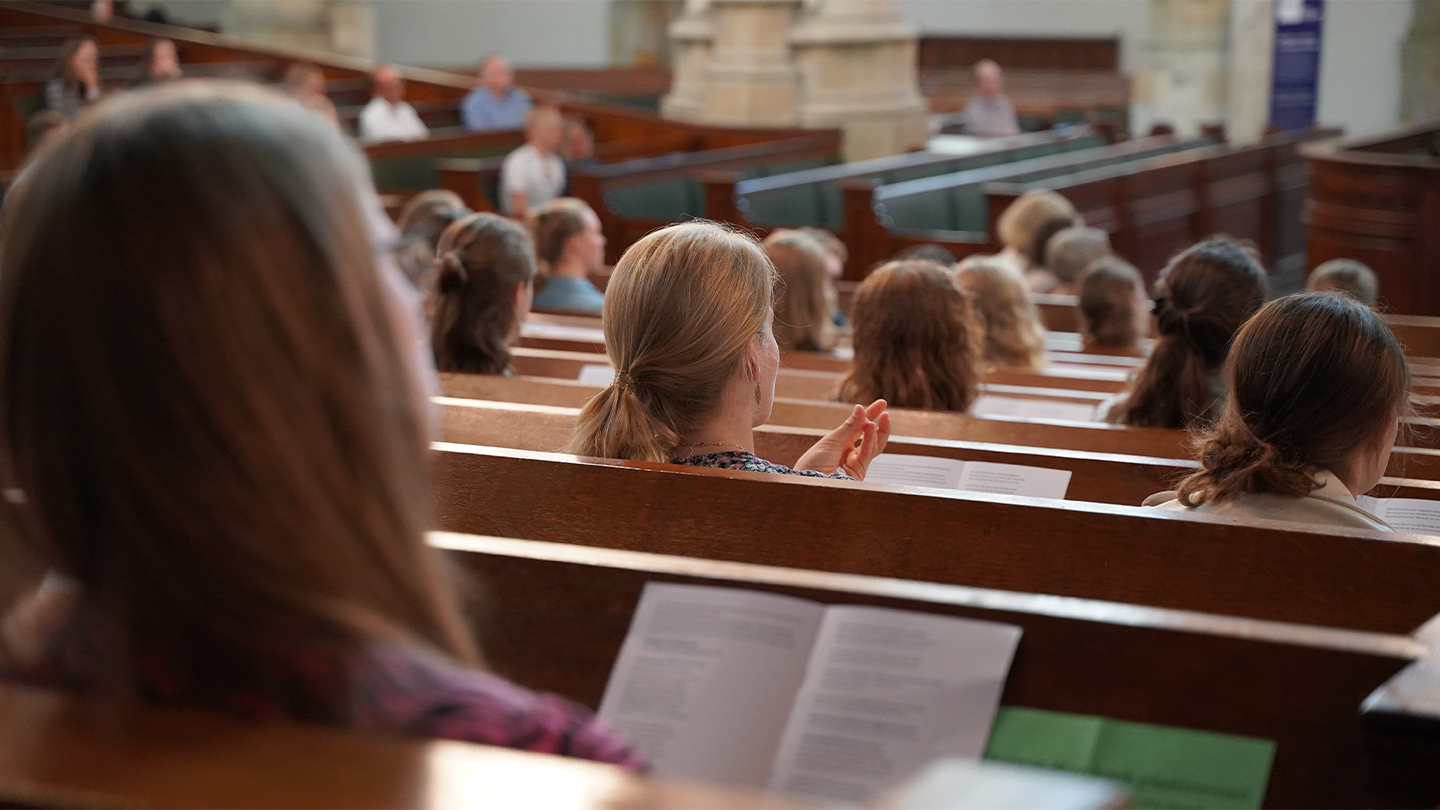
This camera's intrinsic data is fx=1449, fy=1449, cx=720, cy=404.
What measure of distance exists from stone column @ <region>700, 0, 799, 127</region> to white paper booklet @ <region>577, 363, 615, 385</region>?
712 centimetres

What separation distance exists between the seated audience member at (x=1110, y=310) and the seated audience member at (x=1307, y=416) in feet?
7.11

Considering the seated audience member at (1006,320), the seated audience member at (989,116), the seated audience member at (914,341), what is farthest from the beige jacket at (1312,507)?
the seated audience member at (989,116)

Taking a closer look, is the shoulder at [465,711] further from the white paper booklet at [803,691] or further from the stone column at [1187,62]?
the stone column at [1187,62]

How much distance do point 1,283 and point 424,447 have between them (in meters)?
0.26

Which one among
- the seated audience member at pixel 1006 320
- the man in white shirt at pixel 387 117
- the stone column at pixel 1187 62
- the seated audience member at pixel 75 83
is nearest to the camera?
the seated audience member at pixel 1006 320

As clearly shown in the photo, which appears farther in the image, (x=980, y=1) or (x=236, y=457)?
(x=980, y=1)

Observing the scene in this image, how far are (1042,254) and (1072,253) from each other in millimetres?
475

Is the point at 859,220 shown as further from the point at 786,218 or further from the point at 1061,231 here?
the point at 1061,231

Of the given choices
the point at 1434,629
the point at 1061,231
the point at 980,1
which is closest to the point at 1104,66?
the point at 980,1

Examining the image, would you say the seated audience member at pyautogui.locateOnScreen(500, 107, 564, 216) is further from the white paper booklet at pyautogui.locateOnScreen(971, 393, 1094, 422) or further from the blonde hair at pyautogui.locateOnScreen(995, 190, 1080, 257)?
the white paper booklet at pyautogui.locateOnScreen(971, 393, 1094, 422)

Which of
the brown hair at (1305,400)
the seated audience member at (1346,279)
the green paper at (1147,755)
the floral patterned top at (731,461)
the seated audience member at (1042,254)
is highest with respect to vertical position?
the brown hair at (1305,400)

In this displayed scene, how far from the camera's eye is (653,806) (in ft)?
2.28

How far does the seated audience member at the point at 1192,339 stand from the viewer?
274 centimetres

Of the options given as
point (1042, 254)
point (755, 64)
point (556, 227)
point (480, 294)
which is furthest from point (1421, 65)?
point (480, 294)
